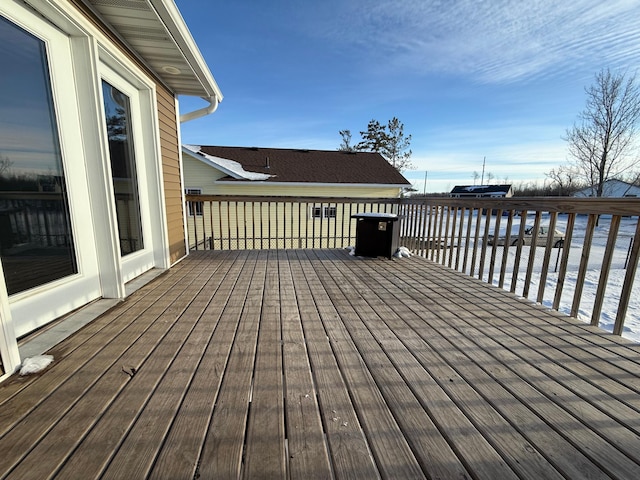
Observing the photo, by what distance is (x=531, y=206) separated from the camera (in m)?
2.53

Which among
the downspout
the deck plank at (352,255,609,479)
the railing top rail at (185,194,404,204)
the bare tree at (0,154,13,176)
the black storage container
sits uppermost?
the downspout

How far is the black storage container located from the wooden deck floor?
1.83 metres

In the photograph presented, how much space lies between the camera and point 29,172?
1.61m

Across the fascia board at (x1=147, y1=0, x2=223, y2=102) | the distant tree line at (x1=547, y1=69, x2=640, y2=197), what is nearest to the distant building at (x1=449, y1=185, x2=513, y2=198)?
the distant tree line at (x1=547, y1=69, x2=640, y2=197)

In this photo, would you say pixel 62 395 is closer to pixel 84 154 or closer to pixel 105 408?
pixel 105 408

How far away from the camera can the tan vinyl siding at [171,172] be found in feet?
10.8

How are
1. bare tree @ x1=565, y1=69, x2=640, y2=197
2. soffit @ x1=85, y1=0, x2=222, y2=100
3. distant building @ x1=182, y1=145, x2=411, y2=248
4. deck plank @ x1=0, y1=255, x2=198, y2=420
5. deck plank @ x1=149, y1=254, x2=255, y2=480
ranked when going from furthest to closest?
bare tree @ x1=565, y1=69, x2=640, y2=197 → distant building @ x1=182, y1=145, x2=411, y2=248 → soffit @ x1=85, y1=0, x2=222, y2=100 → deck plank @ x1=0, y1=255, x2=198, y2=420 → deck plank @ x1=149, y1=254, x2=255, y2=480

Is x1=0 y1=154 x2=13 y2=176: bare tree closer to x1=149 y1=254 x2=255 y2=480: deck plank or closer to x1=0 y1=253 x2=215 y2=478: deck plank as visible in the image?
x1=0 y1=253 x2=215 y2=478: deck plank

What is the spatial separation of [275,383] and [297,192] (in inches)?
375

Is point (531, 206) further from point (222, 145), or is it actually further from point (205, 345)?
point (222, 145)

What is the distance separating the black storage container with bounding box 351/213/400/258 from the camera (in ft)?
12.8

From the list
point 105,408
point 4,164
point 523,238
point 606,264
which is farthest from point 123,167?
point 523,238

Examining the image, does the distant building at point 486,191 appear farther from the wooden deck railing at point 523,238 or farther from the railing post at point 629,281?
the railing post at point 629,281

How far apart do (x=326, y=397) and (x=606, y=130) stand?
814 inches
